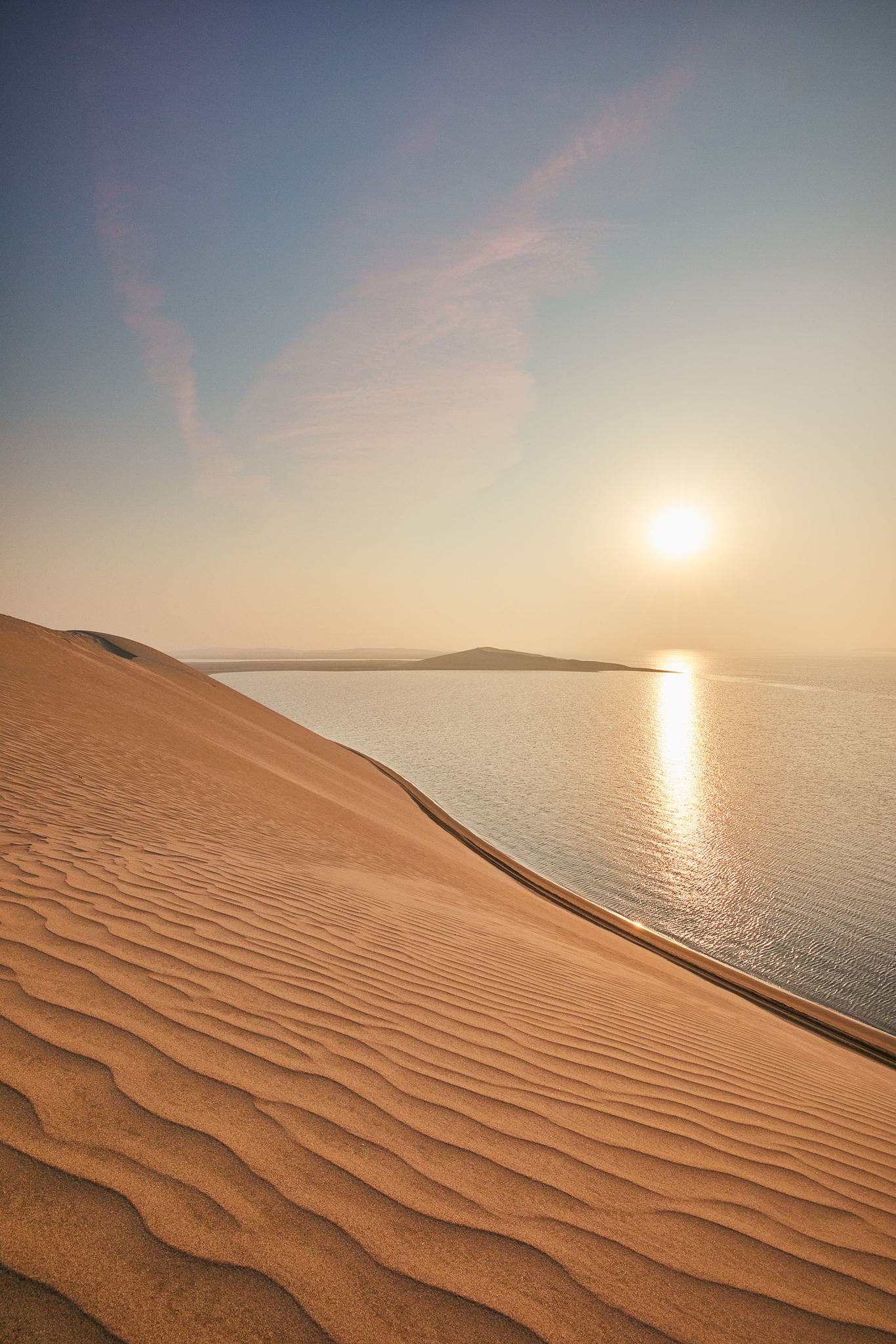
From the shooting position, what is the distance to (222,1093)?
6.77 feet

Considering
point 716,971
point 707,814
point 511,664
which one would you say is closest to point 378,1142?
point 716,971

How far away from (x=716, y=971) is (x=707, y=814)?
10.7 meters

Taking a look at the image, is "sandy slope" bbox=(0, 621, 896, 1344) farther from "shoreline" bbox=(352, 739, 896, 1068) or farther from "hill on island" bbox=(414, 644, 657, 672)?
"hill on island" bbox=(414, 644, 657, 672)

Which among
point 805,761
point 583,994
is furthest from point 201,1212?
point 805,761

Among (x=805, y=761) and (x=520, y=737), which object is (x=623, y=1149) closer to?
(x=805, y=761)

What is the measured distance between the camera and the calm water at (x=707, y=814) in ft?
34.9

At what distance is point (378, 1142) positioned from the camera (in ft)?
6.54

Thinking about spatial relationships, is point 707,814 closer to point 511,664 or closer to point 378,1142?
point 378,1142

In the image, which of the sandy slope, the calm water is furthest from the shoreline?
the sandy slope

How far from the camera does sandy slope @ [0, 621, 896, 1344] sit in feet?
4.70

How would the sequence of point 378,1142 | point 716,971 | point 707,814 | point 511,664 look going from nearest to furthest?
point 378,1142, point 716,971, point 707,814, point 511,664

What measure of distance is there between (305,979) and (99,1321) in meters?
1.98

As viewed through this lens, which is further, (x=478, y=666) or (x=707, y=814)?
(x=478, y=666)

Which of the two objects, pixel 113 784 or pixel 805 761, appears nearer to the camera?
pixel 113 784
